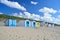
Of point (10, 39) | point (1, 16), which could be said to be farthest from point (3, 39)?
point (1, 16)

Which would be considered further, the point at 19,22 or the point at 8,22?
the point at 19,22

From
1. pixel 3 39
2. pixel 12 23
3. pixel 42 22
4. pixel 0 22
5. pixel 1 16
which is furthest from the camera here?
pixel 1 16

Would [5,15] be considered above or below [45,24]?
above

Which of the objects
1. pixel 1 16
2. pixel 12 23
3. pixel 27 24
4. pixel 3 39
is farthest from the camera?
pixel 1 16

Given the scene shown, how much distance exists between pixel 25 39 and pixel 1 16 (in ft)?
80.6

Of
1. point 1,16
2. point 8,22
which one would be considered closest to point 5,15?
point 1,16

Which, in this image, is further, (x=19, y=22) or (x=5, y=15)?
(x=5, y=15)

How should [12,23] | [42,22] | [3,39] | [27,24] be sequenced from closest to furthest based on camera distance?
[3,39] → [12,23] → [27,24] → [42,22]

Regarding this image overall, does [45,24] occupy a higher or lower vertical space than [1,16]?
lower

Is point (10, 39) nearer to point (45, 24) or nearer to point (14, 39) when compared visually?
point (14, 39)

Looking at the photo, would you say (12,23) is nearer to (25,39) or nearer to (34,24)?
(34,24)

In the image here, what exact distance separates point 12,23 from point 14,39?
53.7 feet

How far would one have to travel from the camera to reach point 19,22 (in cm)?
2816

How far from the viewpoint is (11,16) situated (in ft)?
Result: 94.1
